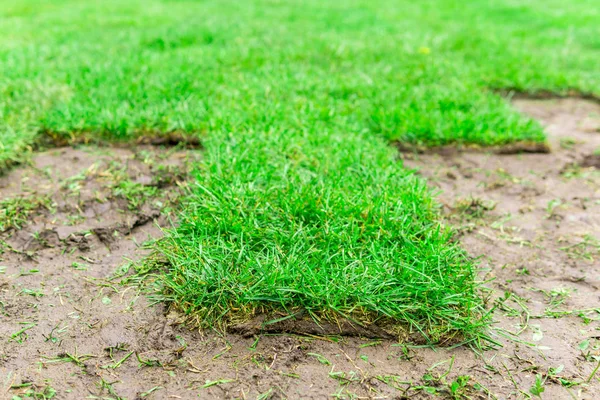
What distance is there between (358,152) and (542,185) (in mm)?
1146

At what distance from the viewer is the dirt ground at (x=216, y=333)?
1.81 meters

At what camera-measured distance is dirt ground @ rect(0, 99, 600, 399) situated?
1.81m

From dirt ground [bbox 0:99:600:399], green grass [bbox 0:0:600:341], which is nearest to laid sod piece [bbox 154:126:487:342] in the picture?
green grass [bbox 0:0:600:341]

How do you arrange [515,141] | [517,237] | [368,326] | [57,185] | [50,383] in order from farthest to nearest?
[515,141]
[57,185]
[517,237]
[368,326]
[50,383]

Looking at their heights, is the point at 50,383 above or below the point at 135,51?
below

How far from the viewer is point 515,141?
3.72 meters

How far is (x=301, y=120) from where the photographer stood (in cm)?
368

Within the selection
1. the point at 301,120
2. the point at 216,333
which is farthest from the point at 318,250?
the point at 301,120

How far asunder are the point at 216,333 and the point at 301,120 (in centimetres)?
199

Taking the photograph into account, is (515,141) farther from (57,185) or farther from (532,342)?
(57,185)

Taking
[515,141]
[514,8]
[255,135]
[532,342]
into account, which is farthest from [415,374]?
[514,8]

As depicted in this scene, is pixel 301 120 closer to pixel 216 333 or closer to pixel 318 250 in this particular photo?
pixel 318 250

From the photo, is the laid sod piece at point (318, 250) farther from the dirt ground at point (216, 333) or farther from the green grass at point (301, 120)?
the dirt ground at point (216, 333)

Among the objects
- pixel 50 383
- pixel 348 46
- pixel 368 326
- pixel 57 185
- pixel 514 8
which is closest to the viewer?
pixel 50 383
